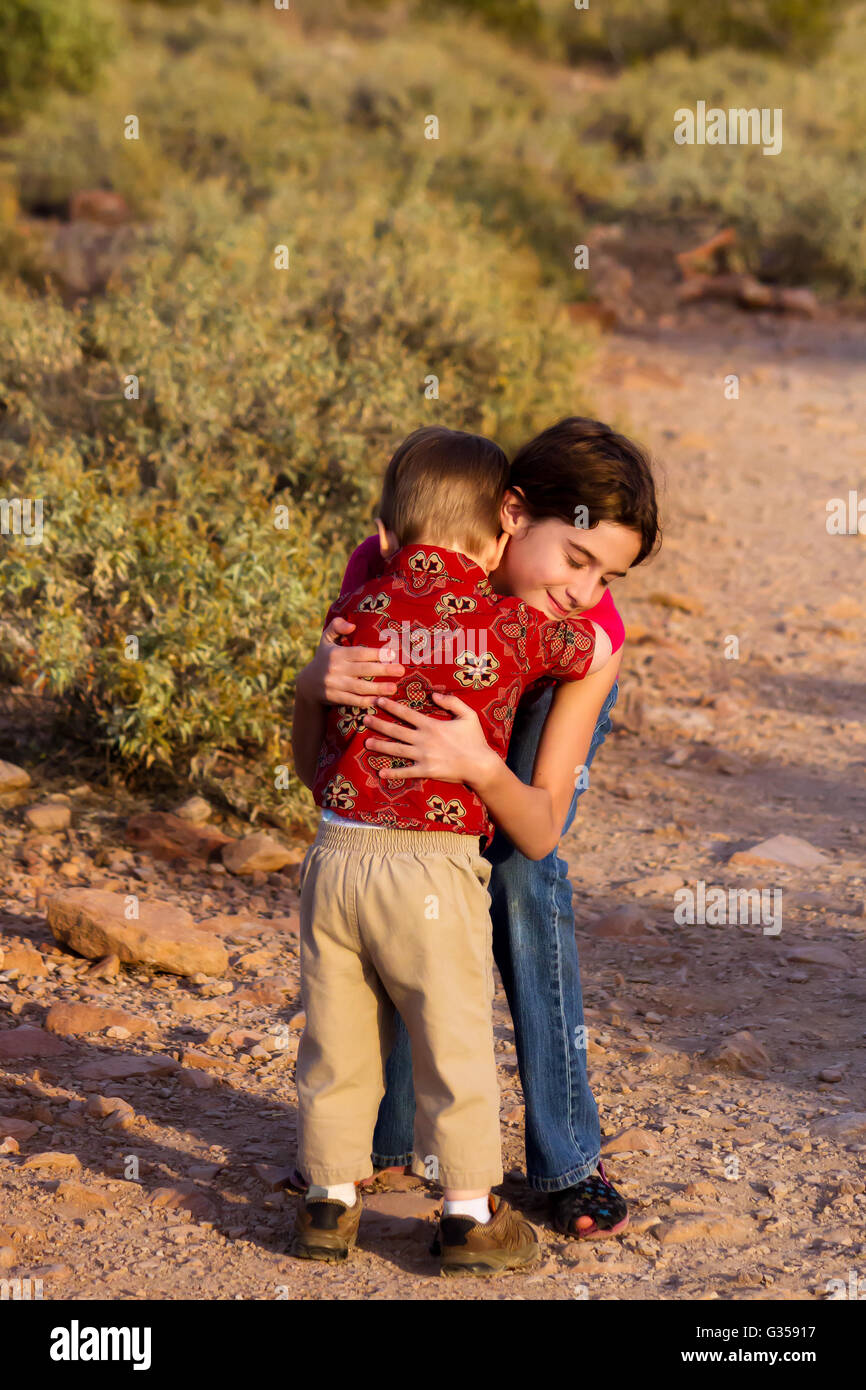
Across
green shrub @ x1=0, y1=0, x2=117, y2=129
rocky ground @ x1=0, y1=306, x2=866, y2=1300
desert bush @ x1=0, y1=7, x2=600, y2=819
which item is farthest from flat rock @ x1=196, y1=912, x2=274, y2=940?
green shrub @ x1=0, y1=0, x2=117, y2=129

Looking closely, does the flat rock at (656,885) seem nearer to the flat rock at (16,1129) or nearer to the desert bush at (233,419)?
the desert bush at (233,419)

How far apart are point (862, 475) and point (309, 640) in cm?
565

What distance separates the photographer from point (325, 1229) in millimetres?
2582

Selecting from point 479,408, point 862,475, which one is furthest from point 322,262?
point 862,475

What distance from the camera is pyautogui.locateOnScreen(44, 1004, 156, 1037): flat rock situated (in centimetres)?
365

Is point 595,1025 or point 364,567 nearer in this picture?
point 364,567

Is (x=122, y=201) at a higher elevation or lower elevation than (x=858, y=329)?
higher

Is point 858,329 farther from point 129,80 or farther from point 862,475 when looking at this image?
point 129,80

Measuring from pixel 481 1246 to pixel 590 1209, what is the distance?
31cm

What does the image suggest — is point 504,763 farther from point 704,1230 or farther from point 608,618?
point 704,1230

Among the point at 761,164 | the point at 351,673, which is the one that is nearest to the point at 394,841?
the point at 351,673

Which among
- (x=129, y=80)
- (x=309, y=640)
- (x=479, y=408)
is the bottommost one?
(x=309, y=640)

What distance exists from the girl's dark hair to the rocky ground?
140cm
